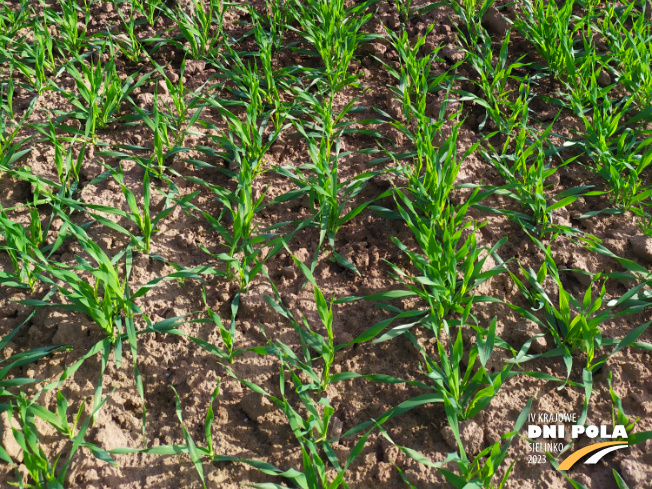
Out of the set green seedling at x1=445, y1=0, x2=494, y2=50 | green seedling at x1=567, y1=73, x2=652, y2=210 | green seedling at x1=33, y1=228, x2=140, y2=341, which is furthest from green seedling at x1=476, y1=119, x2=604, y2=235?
green seedling at x1=33, y1=228, x2=140, y2=341

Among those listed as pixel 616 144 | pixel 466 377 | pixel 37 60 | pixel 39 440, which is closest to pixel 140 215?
pixel 39 440

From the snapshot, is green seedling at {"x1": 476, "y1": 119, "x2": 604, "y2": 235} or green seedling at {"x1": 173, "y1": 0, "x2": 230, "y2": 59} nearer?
green seedling at {"x1": 476, "y1": 119, "x2": 604, "y2": 235}

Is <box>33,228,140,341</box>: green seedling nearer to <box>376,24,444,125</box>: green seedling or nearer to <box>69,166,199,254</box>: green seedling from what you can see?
<box>69,166,199,254</box>: green seedling

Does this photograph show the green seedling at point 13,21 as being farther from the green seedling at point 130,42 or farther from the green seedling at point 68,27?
the green seedling at point 130,42

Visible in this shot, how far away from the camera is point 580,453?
1.49 meters

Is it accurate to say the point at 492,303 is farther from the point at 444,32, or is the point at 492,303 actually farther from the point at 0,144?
the point at 0,144

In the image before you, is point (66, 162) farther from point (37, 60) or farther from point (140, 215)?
point (37, 60)

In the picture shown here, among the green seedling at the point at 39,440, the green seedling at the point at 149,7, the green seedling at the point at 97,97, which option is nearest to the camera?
the green seedling at the point at 39,440

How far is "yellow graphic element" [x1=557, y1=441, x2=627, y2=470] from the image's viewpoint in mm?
1478

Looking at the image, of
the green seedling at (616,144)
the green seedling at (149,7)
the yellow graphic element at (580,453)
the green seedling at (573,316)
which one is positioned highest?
the green seedling at (149,7)

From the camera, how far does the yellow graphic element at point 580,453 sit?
4.85 feet

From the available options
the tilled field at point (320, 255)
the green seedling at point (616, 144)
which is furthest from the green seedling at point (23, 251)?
the green seedling at point (616, 144)

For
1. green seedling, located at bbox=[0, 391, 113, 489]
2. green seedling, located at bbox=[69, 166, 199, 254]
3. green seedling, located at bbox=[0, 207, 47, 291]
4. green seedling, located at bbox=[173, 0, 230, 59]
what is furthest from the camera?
green seedling, located at bbox=[173, 0, 230, 59]

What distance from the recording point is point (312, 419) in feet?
4.89
